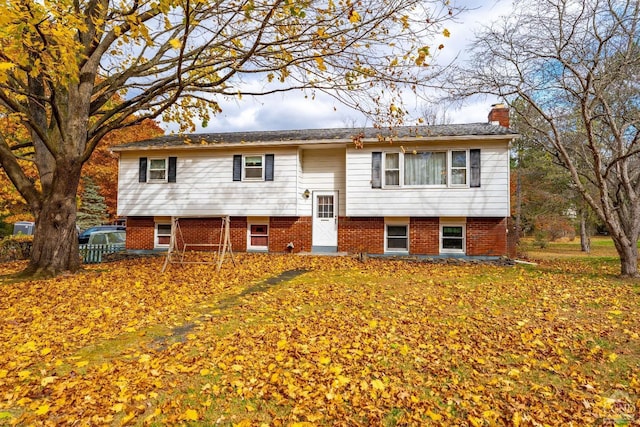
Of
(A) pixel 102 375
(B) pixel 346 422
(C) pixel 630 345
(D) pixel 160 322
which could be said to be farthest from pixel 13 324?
(C) pixel 630 345

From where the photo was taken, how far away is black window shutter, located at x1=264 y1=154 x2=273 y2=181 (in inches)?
591

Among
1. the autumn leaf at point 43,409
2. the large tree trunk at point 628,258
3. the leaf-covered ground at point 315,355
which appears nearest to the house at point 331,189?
the large tree trunk at point 628,258

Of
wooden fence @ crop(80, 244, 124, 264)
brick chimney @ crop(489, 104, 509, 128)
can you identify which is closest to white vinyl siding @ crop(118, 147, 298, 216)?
wooden fence @ crop(80, 244, 124, 264)

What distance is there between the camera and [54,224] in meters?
8.75

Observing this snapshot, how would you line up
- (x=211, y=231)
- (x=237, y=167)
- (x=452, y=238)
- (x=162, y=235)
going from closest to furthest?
(x=452, y=238), (x=237, y=167), (x=211, y=231), (x=162, y=235)

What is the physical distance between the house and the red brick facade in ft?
0.13

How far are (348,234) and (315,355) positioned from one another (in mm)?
10418

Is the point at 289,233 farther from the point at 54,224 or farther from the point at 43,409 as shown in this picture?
the point at 43,409

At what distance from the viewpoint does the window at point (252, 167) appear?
15062 millimetres

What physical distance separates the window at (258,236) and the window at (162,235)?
3698mm

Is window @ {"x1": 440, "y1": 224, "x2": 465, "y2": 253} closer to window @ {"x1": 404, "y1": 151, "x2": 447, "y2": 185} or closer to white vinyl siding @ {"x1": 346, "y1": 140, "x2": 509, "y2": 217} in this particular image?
white vinyl siding @ {"x1": 346, "y1": 140, "x2": 509, "y2": 217}

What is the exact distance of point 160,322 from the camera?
5.69m

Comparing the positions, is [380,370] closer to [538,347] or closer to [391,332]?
[391,332]

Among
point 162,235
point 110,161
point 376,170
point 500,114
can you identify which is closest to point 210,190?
point 162,235
